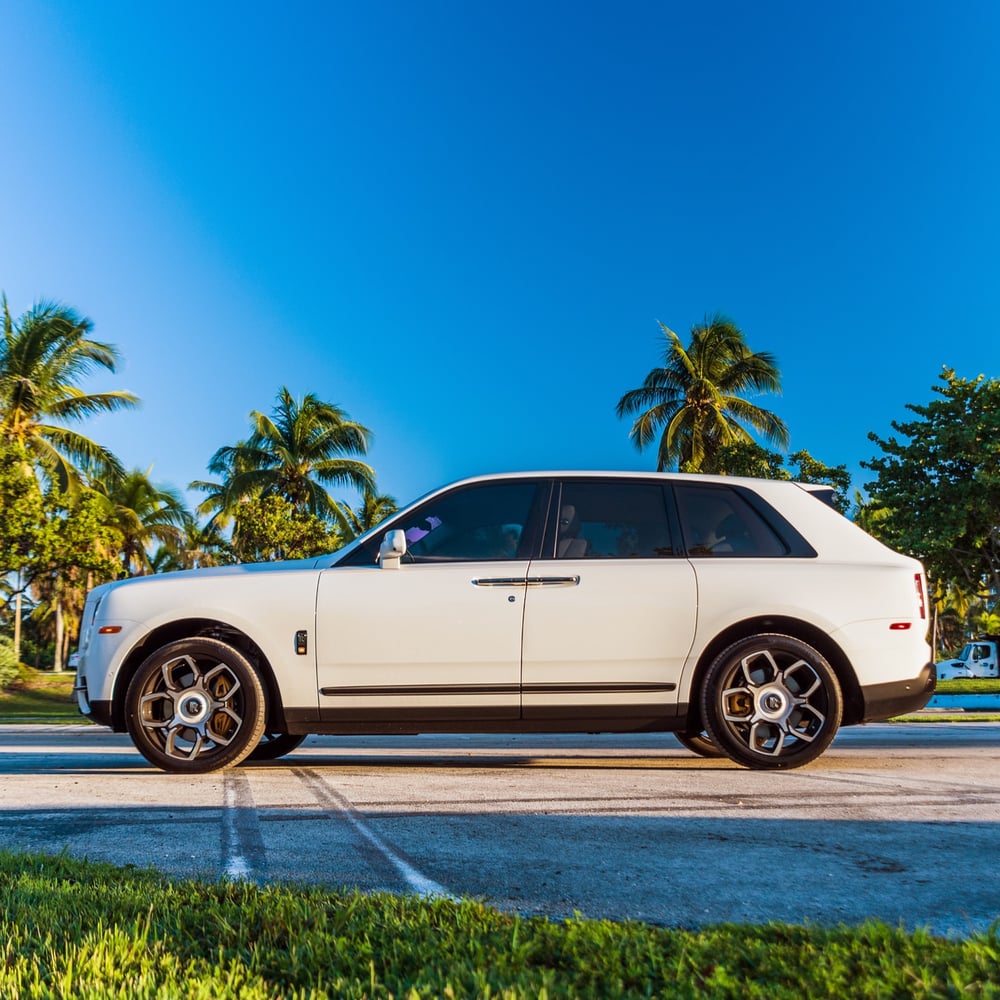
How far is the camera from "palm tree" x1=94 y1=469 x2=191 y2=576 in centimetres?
4134

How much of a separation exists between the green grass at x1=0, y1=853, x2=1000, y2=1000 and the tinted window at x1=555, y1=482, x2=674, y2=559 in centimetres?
322

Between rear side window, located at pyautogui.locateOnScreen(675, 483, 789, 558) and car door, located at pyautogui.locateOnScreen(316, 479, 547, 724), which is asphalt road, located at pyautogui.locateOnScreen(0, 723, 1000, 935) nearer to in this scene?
car door, located at pyautogui.locateOnScreen(316, 479, 547, 724)

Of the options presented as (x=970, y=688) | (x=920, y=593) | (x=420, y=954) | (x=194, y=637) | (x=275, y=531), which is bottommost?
(x=970, y=688)

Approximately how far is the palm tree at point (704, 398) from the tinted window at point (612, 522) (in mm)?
25226

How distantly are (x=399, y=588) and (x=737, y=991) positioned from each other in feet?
12.2

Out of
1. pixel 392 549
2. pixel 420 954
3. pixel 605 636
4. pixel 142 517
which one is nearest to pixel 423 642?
pixel 392 549

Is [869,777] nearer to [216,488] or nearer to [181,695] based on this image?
[181,695]

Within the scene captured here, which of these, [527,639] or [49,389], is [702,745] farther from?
[49,389]

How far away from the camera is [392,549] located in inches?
215

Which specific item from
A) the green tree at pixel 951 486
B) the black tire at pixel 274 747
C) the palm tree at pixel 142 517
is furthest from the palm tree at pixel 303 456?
the black tire at pixel 274 747

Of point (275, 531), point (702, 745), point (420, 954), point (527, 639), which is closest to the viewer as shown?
point (420, 954)

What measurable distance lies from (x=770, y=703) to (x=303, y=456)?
1152 inches

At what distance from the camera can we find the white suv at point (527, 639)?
5.39m

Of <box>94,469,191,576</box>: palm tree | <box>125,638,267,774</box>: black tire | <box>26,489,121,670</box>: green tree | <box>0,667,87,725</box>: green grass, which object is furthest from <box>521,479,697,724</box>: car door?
<box>94,469,191,576</box>: palm tree
